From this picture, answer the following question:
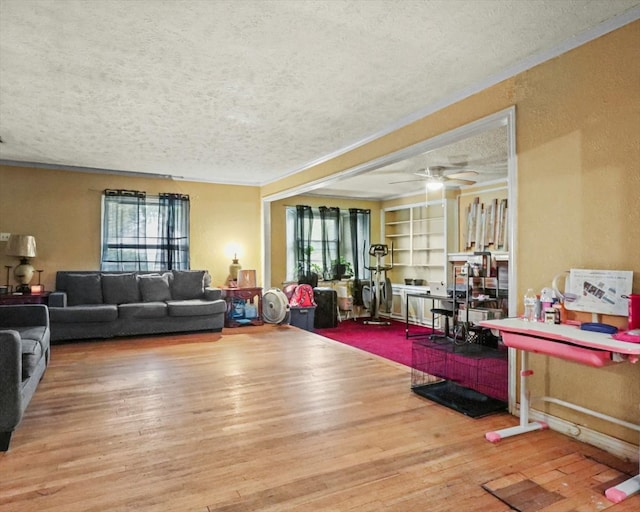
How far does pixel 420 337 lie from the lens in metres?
6.64

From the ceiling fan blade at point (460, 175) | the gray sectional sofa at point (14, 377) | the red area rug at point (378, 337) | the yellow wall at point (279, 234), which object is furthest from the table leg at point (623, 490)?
the yellow wall at point (279, 234)

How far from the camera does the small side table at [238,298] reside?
6902mm

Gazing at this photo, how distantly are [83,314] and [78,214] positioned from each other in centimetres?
179

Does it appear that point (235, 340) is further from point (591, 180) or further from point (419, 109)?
point (591, 180)

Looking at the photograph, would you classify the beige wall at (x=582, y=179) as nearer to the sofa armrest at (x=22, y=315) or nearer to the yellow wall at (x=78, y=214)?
the sofa armrest at (x=22, y=315)

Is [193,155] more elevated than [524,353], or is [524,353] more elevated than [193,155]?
[193,155]

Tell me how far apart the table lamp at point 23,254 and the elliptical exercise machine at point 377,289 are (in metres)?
5.46

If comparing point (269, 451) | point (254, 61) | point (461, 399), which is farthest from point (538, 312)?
point (254, 61)

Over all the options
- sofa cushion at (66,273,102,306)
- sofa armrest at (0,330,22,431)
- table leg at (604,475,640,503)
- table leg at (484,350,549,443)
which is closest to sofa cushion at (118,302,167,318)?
sofa cushion at (66,273,102,306)

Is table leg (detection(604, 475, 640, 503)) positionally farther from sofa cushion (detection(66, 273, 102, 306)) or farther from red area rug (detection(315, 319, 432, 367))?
sofa cushion (detection(66, 273, 102, 306))

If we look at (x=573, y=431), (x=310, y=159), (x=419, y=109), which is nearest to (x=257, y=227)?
(x=310, y=159)

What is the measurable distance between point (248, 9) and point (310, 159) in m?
3.57

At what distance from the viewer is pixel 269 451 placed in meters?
2.52

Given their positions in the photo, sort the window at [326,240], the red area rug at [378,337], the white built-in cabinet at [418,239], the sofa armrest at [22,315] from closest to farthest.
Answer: the sofa armrest at [22,315] → the red area rug at [378,337] → the white built-in cabinet at [418,239] → the window at [326,240]
